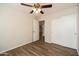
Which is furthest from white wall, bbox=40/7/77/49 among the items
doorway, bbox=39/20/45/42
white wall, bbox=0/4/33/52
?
white wall, bbox=0/4/33/52

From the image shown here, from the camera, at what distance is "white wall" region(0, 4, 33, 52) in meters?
1.80

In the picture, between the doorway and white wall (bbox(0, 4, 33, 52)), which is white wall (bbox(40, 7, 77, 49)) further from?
white wall (bbox(0, 4, 33, 52))

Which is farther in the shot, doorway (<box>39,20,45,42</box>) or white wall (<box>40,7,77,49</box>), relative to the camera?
doorway (<box>39,20,45,42</box>)

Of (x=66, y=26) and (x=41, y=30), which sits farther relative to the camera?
(x=41, y=30)

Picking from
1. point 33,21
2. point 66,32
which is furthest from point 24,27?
point 66,32

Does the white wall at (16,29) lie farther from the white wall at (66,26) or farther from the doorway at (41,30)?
the white wall at (66,26)

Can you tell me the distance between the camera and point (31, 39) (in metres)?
1.90

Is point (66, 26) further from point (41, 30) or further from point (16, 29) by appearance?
point (16, 29)

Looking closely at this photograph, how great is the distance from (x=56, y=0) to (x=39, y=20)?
3.75 feet

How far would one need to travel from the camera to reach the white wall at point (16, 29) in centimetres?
180

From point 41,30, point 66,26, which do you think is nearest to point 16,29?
point 41,30

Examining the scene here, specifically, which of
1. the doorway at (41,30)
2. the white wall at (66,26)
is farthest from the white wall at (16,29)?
the white wall at (66,26)

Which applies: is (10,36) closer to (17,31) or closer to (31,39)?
(17,31)

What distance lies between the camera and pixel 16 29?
183 cm
